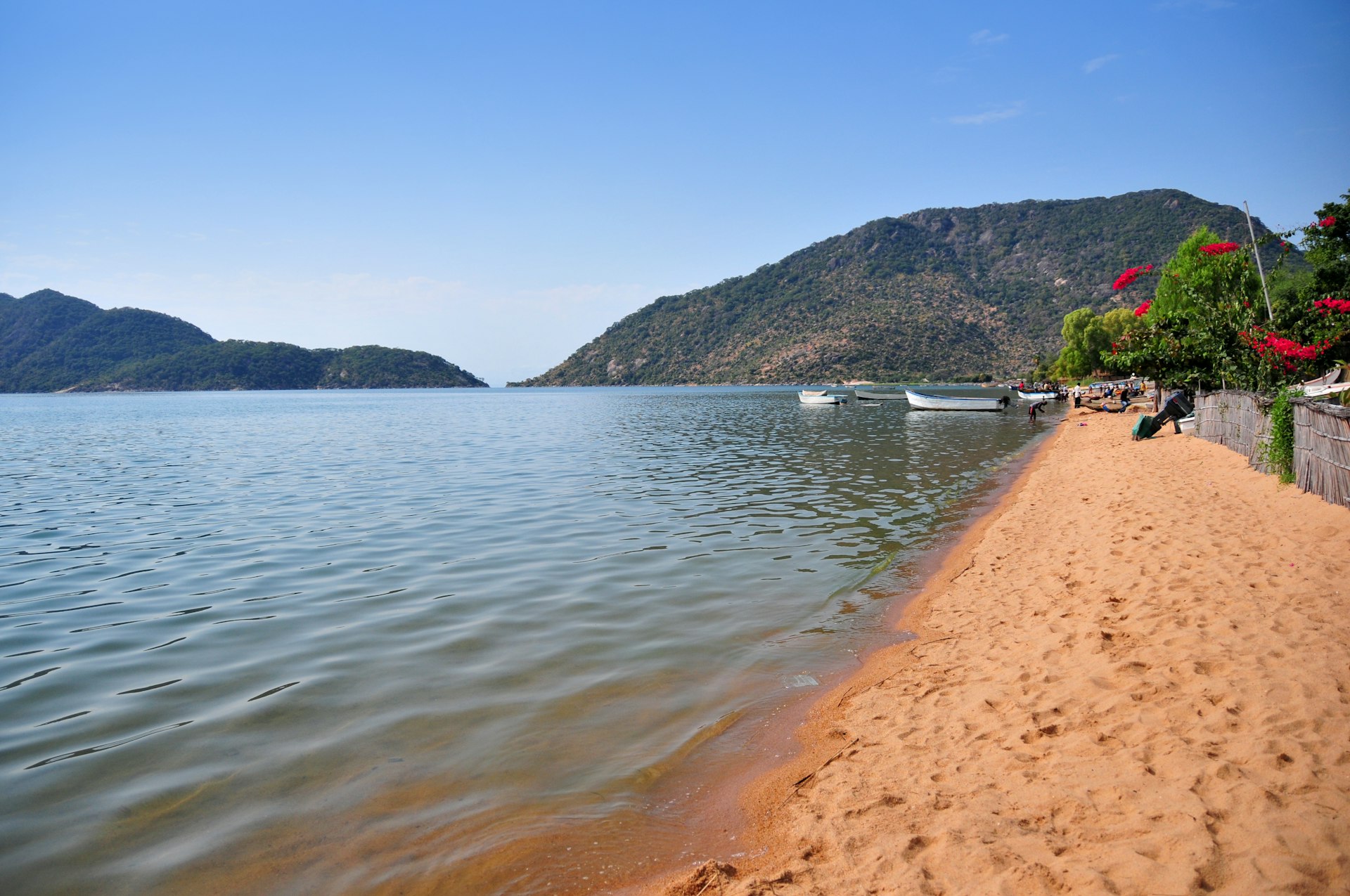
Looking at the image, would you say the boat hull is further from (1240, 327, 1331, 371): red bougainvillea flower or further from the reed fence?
the reed fence

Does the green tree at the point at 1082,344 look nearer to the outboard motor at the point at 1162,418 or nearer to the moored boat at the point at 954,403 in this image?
the moored boat at the point at 954,403

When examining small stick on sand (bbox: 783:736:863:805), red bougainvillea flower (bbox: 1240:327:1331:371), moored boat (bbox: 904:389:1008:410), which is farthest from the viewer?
moored boat (bbox: 904:389:1008:410)

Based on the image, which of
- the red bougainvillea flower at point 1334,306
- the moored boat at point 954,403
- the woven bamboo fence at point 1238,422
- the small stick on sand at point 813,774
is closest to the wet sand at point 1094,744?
the small stick on sand at point 813,774

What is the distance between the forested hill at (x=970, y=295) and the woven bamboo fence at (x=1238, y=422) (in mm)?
128376

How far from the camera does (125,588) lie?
10977 millimetres

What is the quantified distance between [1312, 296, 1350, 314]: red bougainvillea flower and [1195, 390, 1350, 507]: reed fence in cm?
639

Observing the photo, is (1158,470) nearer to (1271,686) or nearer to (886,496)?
Answer: (886,496)

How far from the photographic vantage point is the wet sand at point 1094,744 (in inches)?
155

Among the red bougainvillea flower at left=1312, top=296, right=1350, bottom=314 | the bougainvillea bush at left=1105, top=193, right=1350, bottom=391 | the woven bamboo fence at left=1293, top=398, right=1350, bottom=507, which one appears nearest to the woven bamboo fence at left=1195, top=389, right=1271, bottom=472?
the bougainvillea bush at left=1105, top=193, right=1350, bottom=391

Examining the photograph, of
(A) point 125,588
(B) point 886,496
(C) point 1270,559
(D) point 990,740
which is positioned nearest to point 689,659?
(D) point 990,740

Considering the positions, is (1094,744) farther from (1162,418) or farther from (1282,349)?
(1162,418)

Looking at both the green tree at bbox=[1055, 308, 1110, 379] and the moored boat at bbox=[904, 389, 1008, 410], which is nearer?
the moored boat at bbox=[904, 389, 1008, 410]

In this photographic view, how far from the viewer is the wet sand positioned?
395 cm

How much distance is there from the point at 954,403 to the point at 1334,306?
39.9m
